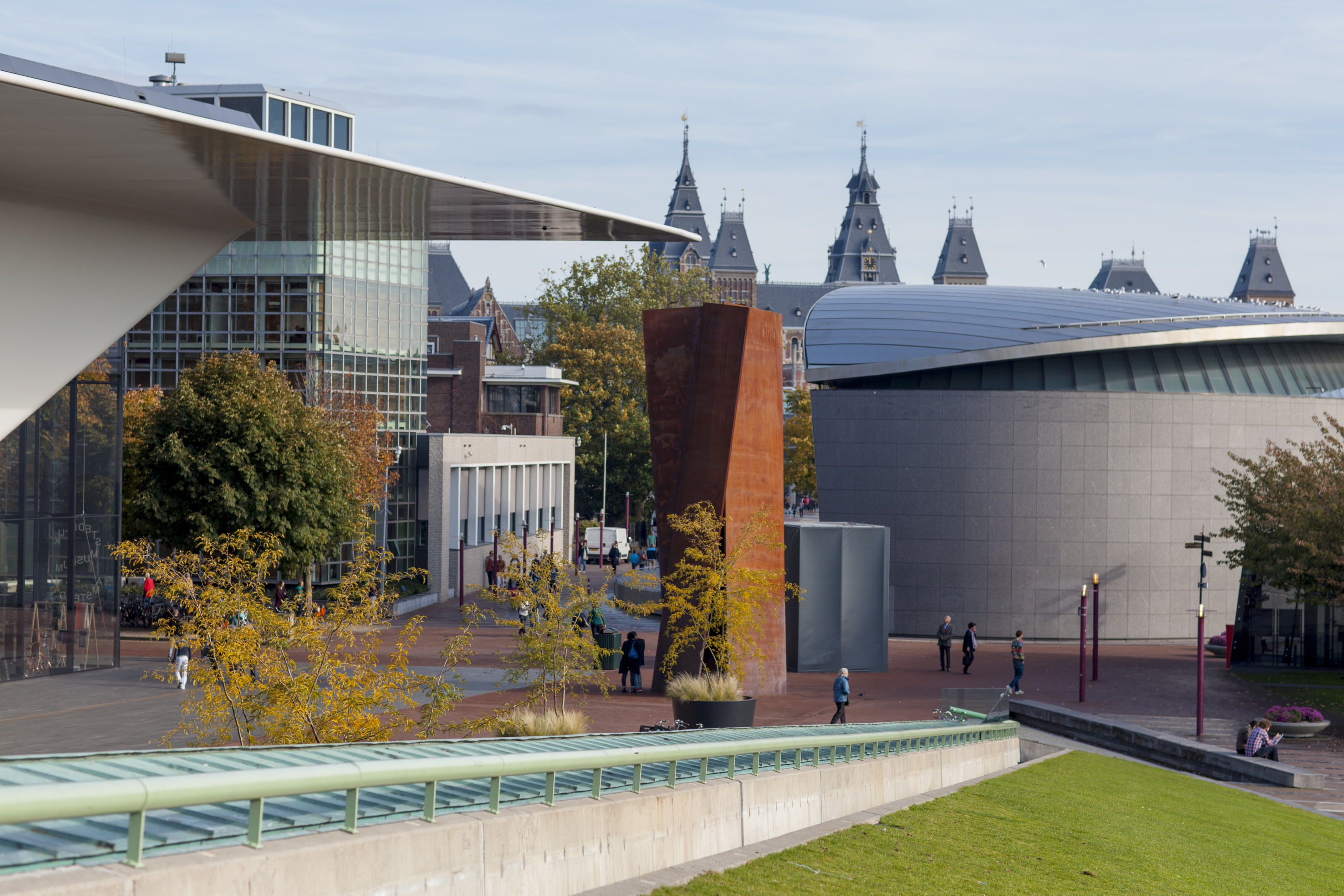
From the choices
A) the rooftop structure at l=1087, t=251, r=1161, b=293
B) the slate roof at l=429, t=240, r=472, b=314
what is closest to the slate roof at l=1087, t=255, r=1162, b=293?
the rooftop structure at l=1087, t=251, r=1161, b=293

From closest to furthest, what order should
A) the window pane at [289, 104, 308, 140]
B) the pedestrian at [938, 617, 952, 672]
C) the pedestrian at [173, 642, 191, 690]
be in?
the pedestrian at [173, 642, 191, 690] < the pedestrian at [938, 617, 952, 672] < the window pane at [289, 104, 308, 140]

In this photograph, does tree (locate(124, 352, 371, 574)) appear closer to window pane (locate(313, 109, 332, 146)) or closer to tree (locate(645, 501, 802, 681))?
tree (locate(645, 501, 802, 681))

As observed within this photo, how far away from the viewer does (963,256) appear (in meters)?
198

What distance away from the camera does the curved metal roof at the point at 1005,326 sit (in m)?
43.8

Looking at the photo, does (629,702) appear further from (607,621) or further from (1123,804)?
(607,621)

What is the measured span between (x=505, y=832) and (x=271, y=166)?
5138 millimetres

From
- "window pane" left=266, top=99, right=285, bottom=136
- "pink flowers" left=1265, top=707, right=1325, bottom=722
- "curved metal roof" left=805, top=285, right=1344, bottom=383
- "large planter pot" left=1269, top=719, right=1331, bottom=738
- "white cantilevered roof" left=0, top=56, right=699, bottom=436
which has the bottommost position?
"large planter pot" left=1269, top=719, right=1331, bottom=738

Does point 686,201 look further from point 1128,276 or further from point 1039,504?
point 1039,504

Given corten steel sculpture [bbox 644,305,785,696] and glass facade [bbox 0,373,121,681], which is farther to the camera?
corten steel sculpture [bbox 644,305,785,696]

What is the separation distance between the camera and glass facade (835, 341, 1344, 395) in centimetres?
4403

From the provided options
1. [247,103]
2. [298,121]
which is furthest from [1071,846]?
[298,121]

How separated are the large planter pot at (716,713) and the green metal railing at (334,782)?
1037cm

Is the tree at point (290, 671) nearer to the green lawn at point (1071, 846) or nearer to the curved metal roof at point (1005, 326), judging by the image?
the green lawn at point (1071, 846)

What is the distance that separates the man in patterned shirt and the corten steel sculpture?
8903 millimetres
